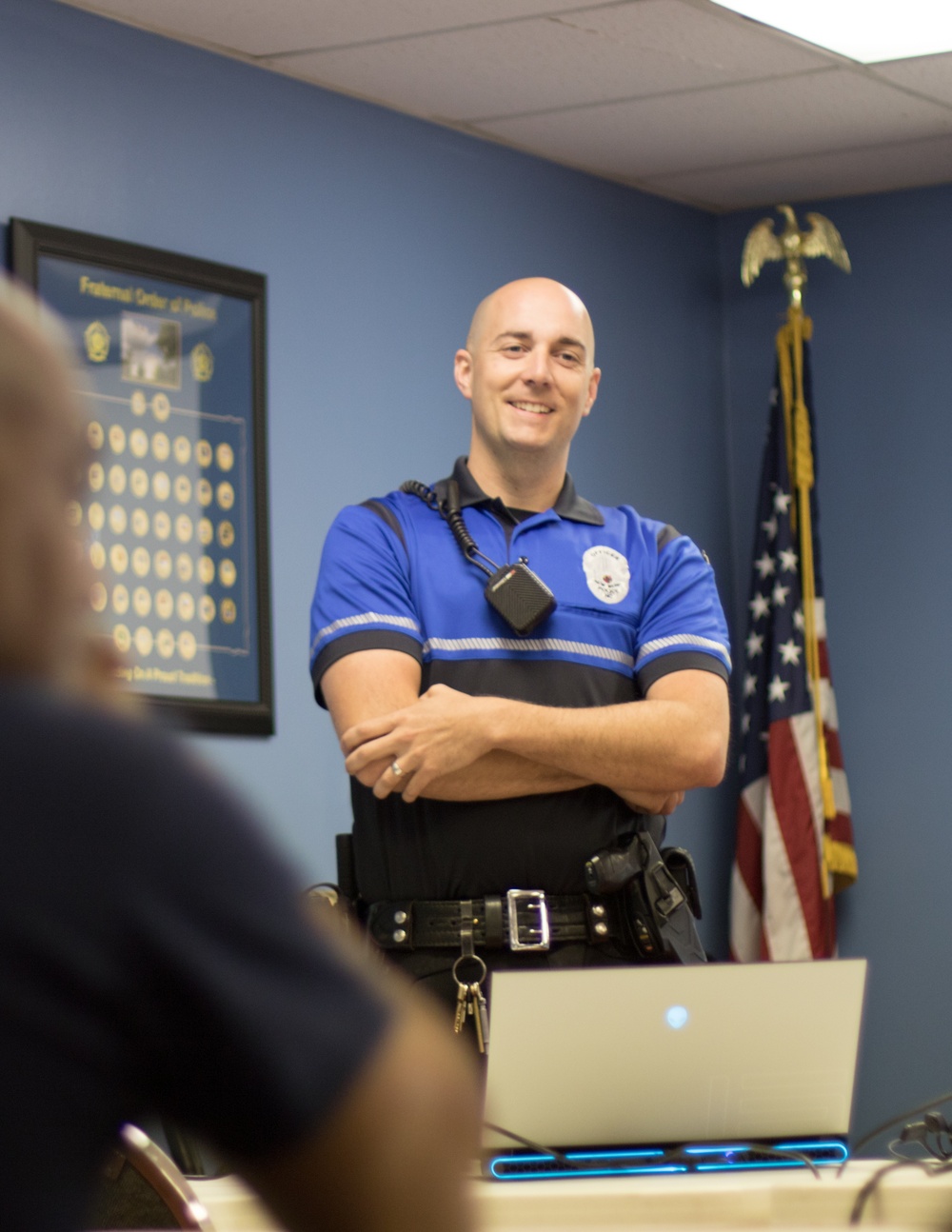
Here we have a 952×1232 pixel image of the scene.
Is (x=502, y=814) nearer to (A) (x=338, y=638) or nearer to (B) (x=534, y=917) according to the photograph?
(B) (x=534, y=917)

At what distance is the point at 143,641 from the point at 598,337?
172 centimetres

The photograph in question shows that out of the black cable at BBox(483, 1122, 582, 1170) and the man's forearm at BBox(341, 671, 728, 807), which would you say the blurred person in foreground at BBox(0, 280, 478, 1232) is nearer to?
the black cable at BBox(483, 1122, 582, 1170)

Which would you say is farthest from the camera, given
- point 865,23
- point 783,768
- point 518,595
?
point 783,768

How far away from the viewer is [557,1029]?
5.40 feet

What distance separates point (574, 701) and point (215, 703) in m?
1.31

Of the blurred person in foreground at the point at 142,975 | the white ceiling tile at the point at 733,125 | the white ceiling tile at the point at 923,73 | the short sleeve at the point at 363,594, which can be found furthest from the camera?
the white ceiling tile at the point at 733,125

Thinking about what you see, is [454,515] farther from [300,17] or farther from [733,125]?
[733,125]

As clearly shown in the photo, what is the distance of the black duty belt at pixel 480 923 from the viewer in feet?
7.57

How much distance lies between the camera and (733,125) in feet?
14.3

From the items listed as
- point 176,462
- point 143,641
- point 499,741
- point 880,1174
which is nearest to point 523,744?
point 499,741

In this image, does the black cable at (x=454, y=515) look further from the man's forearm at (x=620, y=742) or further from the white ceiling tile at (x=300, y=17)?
the white ceiling tile at (x=300, y=17)

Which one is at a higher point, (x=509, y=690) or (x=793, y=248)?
(x=793, y=248)

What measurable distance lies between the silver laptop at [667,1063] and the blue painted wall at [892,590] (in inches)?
117

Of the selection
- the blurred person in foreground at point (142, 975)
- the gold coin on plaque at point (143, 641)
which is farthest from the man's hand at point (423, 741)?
the blurred person in foreground at point (142, 975)
